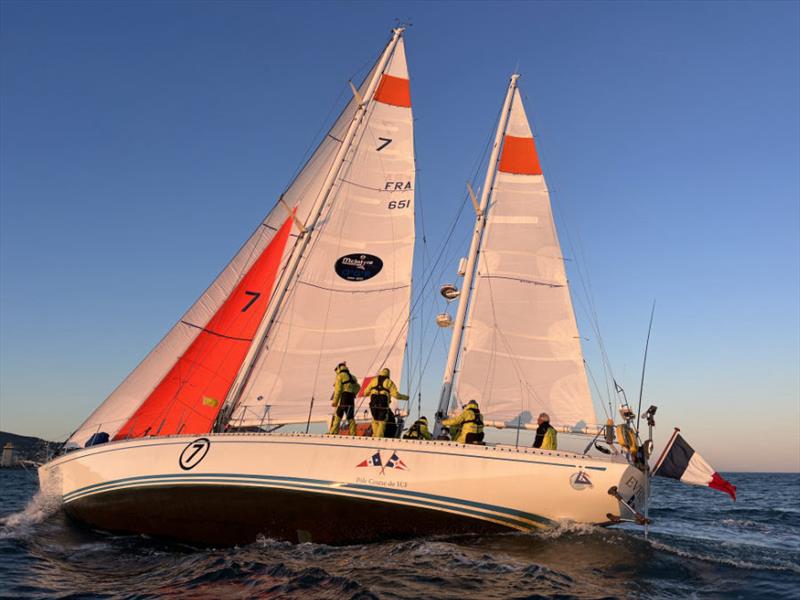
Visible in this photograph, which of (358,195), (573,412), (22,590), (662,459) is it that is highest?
(358,195)

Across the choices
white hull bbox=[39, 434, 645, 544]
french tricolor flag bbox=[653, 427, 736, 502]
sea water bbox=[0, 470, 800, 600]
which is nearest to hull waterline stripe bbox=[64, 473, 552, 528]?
white hull bbox=[39, 434, 645, 544]

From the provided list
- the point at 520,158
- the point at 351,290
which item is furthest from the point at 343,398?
the point at 520,158

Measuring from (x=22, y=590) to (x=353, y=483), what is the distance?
17.0ft

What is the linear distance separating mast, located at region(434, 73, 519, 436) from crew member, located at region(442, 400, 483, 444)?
1.80 meters

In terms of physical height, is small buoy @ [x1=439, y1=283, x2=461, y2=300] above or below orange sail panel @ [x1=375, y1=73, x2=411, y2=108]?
below

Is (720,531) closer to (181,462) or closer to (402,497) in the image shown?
(402,497)

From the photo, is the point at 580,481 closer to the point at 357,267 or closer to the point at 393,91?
the point at 357,267

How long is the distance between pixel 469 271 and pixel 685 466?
6.62 metres

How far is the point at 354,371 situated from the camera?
51.0 ft

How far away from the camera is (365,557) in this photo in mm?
9977

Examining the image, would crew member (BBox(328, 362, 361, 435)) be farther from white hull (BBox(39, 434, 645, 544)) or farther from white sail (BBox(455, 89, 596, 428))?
white sail (BBox(455, 89, 596, 428))

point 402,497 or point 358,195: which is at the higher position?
point 358,195

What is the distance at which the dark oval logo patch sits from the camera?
16.2 m

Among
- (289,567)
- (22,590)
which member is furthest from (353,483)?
(22,590)
